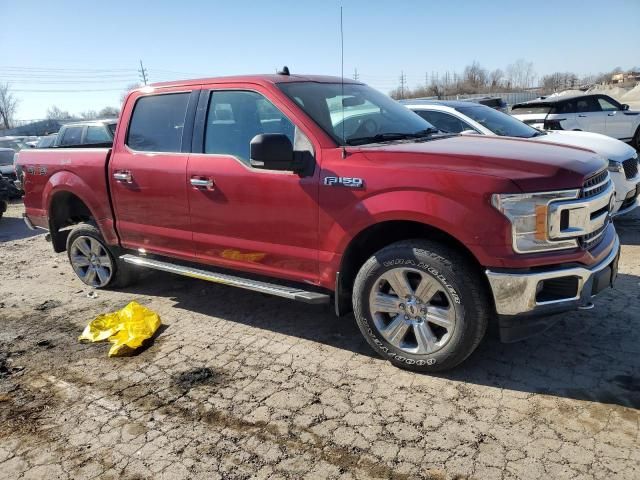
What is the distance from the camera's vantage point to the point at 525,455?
256 centimetres

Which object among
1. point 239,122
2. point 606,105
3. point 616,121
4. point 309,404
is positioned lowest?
point 309,404

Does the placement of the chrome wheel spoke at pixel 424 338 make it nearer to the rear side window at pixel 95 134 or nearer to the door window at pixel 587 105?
the rear side window at pixel 95 134

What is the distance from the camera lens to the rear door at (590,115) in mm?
13705

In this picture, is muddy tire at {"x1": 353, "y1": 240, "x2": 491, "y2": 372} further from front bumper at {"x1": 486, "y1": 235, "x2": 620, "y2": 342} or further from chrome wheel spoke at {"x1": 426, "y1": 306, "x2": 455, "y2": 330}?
front bumper at {"x1": 486, "y1": 235, "x2": 620, "y2": 342}

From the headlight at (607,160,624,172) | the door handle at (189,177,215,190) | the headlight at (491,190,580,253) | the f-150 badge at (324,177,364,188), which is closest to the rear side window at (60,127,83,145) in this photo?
the door handle at (189,177,215,190)

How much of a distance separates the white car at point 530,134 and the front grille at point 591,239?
10.8ft

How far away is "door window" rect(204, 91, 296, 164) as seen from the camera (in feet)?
12.7

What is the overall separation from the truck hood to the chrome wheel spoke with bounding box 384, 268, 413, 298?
69 centimetres

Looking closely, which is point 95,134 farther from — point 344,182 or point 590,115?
point 590,115

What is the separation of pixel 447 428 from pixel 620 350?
61.7 inches

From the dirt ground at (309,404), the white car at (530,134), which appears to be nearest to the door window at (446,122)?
the white car at (530,134)

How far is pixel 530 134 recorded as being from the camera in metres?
7.20

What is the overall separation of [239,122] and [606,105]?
1347 cm

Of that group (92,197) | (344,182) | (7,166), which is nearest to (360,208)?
(344,182)
